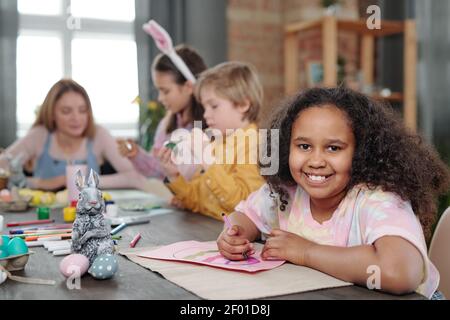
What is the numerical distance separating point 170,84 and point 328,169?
1265mm

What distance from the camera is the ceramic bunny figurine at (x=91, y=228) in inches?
34.8

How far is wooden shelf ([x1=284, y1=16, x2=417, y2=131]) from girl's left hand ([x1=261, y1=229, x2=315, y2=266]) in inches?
88.6

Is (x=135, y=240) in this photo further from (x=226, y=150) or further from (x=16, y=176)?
(x=16, y=176)

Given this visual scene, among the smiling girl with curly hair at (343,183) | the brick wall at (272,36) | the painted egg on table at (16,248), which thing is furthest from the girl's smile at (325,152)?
the brick wall at (272,36)

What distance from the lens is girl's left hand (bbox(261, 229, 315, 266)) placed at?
909 millimetres

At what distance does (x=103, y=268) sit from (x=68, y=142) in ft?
5.57

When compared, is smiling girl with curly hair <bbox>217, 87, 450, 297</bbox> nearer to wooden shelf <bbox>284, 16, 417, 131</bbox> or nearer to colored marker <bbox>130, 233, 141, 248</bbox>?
colored marker <bbox>130, 233, 141, 248</bbox>

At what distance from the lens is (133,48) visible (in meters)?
3.71

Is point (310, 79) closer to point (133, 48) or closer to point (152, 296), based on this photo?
point (133, 48)

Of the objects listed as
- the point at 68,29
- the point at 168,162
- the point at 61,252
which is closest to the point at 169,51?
the point at 168,162

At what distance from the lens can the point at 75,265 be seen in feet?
2.72

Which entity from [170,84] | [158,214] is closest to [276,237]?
[158,214]

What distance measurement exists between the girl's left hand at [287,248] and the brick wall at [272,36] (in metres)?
3.04
